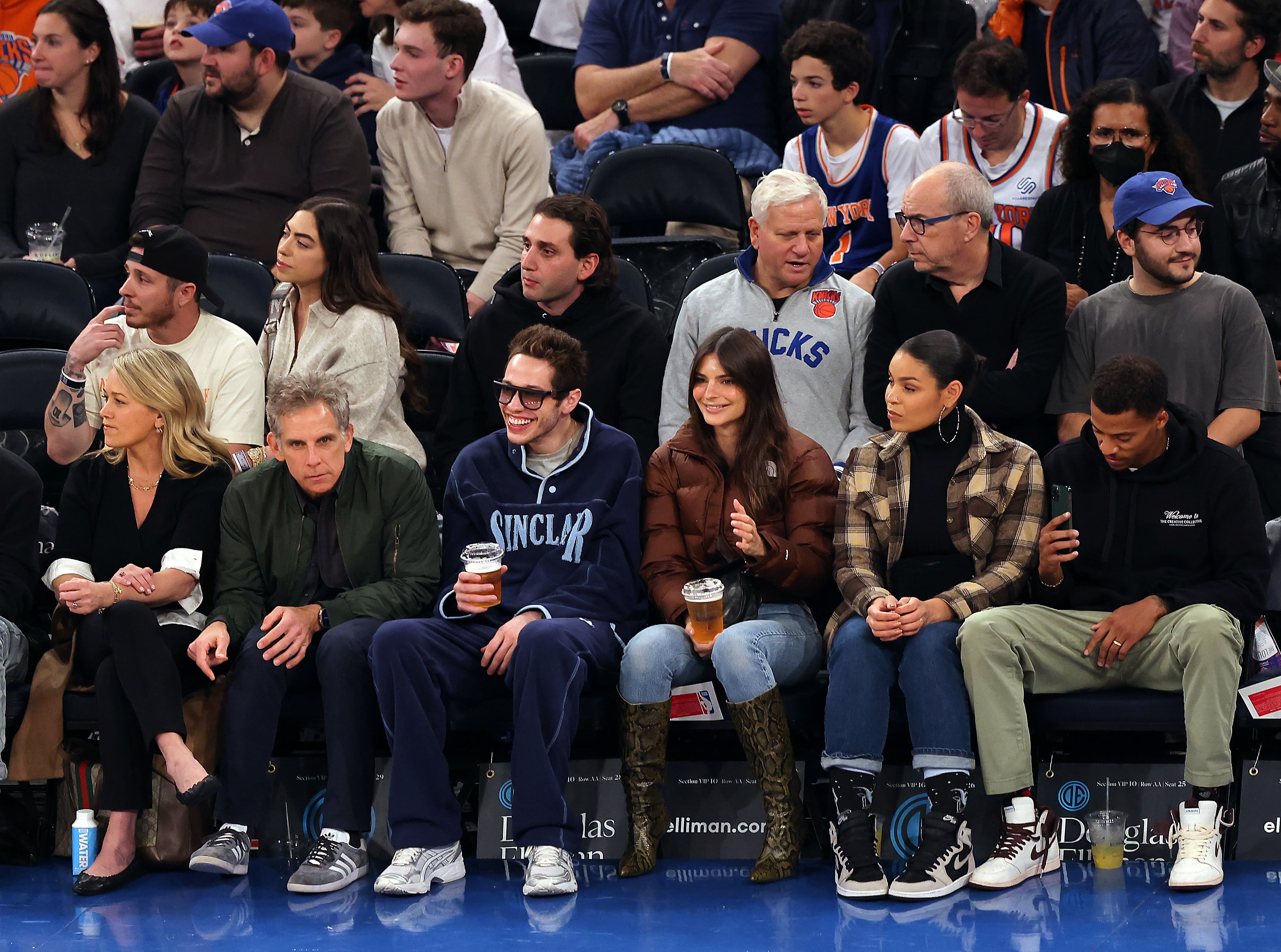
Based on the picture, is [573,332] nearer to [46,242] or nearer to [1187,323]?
[1187,323]

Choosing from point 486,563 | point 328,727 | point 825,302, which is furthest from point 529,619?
point 825,302

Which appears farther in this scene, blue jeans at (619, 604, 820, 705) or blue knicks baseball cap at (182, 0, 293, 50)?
blue knicks baseball cap at (182, 0, 293, 50)

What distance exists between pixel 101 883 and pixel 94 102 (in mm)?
3415

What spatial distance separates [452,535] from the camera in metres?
4.56

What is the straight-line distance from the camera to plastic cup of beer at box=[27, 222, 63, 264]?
6.07m

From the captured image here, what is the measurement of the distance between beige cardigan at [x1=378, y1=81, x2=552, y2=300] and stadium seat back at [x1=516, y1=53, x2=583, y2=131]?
1.18 meters

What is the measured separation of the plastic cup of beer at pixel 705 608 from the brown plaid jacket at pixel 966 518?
1.10 feet

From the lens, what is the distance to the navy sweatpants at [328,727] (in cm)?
417

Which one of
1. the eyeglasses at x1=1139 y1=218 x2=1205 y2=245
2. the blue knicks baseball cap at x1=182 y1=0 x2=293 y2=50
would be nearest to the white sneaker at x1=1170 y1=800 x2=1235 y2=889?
the eyeglasses at x1=1139 y1=218 x2=1205 y2=245

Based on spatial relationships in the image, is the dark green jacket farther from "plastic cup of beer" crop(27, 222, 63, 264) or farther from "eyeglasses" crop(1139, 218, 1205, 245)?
"eyeglasses" crop(1139, 218, 1205, 245)

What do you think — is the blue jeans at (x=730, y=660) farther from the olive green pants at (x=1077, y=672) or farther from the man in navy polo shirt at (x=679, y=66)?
the man in navy polo shirt at (x=679, y=66)

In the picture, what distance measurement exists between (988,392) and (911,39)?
7.95 feet

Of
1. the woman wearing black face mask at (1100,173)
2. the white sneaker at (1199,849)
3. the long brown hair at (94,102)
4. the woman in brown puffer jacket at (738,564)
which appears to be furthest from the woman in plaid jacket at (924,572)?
the long brown hair at (94,102)

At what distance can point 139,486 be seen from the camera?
4523 mm
